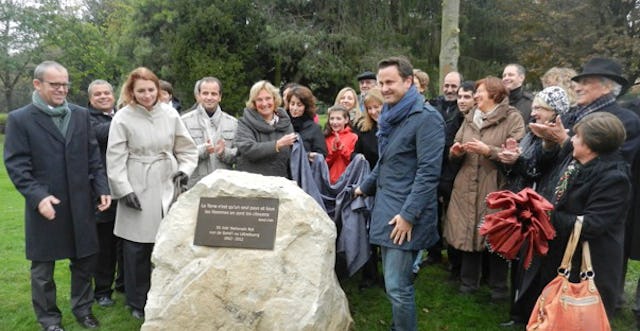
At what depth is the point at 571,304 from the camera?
2824 mm

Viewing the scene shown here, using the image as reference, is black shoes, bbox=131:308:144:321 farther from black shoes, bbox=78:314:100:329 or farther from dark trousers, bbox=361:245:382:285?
dark trousers, bbox=361:245:382:285

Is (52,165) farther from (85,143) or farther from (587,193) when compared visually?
(587,193)

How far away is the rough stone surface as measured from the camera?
3418 mm

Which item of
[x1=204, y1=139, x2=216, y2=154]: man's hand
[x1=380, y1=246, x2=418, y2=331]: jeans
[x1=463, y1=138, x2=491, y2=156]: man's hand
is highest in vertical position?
[x1=463, y1=138, x2=491, y2=156]: man's hand

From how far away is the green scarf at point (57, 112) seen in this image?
3.79 metres

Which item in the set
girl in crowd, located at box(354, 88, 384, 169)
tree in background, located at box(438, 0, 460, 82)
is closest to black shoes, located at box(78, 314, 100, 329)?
girl in crowd, located at box(354, 88, 384, 169)

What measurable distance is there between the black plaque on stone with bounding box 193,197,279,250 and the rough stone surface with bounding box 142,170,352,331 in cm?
5

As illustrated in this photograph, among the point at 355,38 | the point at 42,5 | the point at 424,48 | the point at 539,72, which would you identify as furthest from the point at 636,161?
the point at 42,5

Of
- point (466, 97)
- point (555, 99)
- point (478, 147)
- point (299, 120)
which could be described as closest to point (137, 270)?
point (299, 120)

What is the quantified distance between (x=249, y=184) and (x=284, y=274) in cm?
75

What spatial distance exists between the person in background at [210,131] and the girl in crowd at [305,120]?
642 millimetres

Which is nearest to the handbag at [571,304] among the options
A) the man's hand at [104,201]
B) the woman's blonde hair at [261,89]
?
the woman's blonde hair at [261,89]

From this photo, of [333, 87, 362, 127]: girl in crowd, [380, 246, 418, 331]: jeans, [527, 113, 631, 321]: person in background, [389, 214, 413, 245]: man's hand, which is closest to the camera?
[527, 113, 631, 321]: person in background

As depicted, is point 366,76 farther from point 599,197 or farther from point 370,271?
point 599,197
